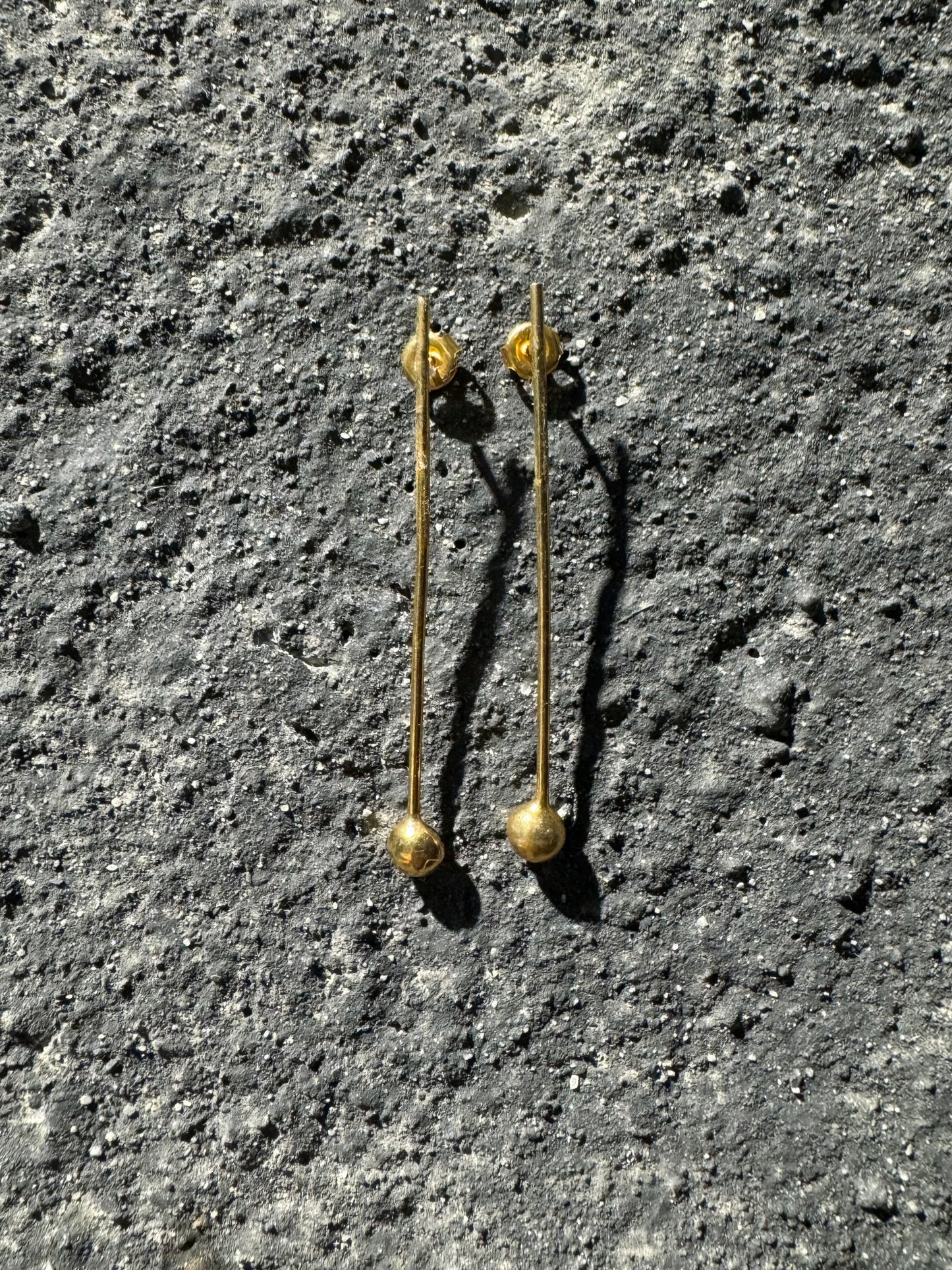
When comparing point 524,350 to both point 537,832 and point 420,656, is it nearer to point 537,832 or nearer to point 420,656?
point 420,656

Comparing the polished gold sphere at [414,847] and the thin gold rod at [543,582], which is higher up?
the thin gold rod at [543,582]

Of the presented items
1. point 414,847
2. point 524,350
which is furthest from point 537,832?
point 524,350

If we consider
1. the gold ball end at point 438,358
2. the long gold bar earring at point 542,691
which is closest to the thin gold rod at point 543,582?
the long gold bar earring at point 542,691

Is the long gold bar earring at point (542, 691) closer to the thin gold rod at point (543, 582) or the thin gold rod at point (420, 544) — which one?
the thin gold rod at point (543, 582)

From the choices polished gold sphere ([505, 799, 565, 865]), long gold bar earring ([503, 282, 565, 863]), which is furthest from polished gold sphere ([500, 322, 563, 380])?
polished gold sphere ([505, 799, 565, 865])

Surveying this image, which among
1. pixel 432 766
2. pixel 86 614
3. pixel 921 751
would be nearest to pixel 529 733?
pixel 432 766

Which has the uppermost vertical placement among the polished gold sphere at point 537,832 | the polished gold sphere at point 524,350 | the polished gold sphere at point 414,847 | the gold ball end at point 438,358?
the gold ball end at point 438,358
